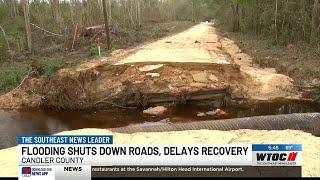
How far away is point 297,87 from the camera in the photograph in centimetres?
1538

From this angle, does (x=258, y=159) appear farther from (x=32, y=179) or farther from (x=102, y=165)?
(x=32, y=179)

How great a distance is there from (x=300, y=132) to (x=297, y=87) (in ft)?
21.7

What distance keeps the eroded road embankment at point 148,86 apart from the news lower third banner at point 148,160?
23.9 ft

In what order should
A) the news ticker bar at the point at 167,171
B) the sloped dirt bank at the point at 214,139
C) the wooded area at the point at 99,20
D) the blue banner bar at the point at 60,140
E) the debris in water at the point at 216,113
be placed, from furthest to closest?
the wooded area at the point at 99,20
the debris in water at the point at 216,113
the sloped dirt bank at the point at 214,139
the blue banner bar at the point at 60,140
the news ticker bar at the point at 167,171

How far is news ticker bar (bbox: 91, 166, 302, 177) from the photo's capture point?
22.0ft

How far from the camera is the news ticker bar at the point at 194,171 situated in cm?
671

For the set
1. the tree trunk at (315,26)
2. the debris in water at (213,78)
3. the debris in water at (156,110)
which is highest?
the tree trunk at (315,26)

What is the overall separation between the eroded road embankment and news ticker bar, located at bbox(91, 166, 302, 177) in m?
7.50

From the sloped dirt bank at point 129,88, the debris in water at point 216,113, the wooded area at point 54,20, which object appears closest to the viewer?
the debris in water at point 216,113

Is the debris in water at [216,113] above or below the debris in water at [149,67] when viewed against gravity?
below

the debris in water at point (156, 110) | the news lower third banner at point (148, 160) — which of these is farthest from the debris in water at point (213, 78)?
the news lower third banner at point (148, 160)

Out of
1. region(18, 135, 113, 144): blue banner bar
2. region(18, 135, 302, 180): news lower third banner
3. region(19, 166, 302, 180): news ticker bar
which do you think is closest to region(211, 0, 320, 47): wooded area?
region(18, 135, 302, 180): news lower third banner

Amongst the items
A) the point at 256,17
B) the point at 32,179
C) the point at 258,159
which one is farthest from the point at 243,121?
the point at 256,17

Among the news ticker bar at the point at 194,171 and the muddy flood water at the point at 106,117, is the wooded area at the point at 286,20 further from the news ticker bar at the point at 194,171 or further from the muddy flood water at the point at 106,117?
the news ticker bar at the point at 194,171
